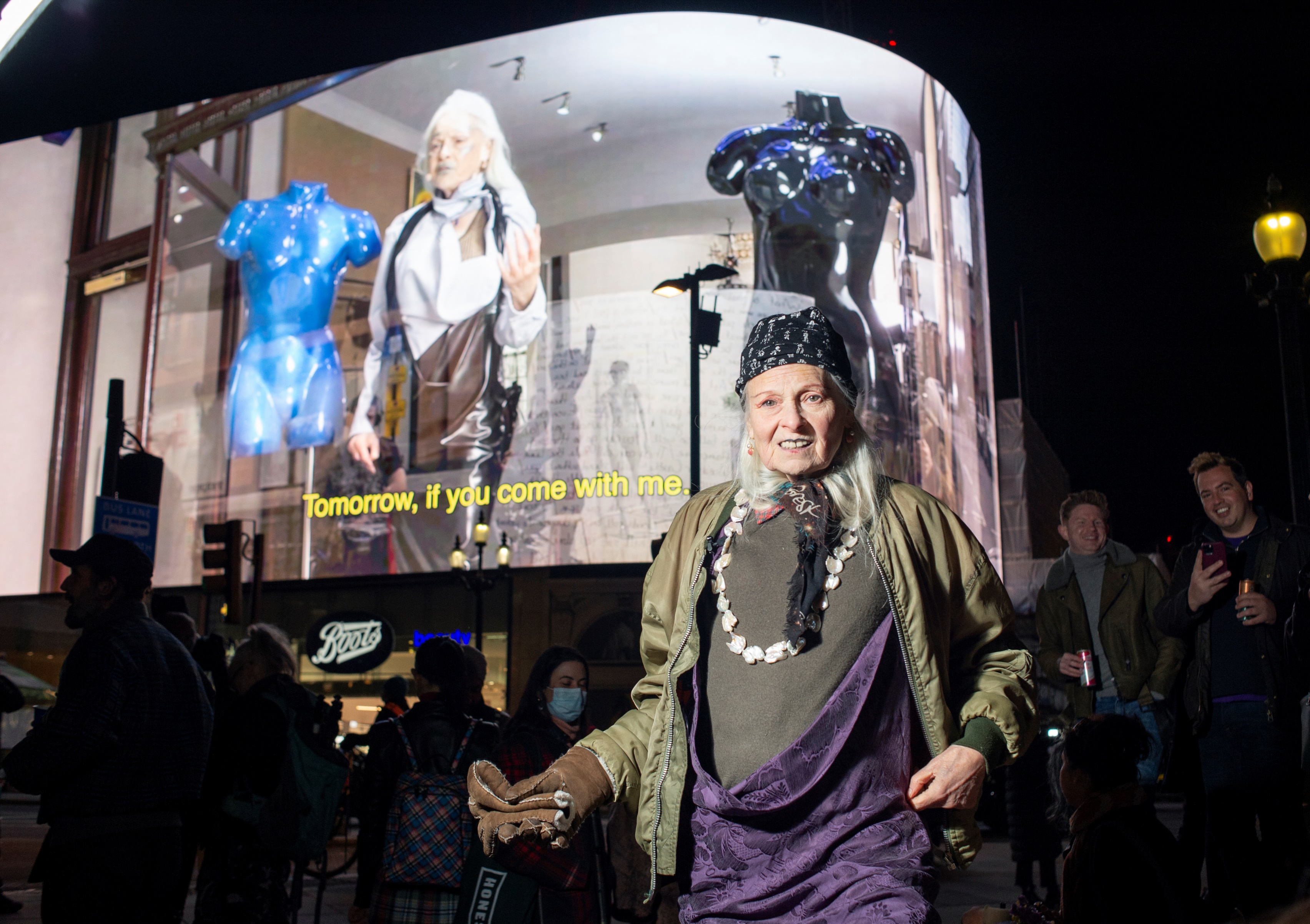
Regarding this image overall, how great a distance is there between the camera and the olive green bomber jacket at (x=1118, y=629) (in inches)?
216

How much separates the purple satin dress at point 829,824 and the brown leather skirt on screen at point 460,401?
858 inches

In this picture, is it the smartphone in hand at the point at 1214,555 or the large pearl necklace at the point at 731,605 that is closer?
the large pearl necklace at the point at 731,605

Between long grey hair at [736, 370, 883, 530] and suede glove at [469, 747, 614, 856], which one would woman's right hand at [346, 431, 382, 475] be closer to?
long grey hair at [736, 370, 883, 530]

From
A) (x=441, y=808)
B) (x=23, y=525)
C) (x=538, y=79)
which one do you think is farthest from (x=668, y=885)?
(x=23, y=525)

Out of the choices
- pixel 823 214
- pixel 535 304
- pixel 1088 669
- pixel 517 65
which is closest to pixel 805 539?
pixel 1088 669

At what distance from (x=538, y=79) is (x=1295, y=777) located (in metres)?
24.5

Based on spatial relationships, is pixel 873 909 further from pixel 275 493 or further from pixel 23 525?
pixel 23 525

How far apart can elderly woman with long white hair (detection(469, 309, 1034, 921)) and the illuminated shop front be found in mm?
20744

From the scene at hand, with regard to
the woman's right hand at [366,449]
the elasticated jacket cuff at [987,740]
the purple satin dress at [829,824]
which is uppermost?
the woman's right hand at [366,449]

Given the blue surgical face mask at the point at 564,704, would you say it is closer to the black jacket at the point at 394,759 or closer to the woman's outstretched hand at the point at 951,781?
the black jacket at the point at 394,759

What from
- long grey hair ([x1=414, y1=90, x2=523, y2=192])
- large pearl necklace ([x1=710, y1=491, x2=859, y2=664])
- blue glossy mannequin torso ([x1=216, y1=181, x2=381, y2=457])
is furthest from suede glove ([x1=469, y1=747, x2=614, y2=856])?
long grey hair ([x1=414, y1=90, x2=523, y2=192])

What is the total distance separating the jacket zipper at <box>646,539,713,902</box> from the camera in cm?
248

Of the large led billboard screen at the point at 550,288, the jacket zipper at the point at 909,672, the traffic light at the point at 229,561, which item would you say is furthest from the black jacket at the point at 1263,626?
the large led billboard screen at the point at 550,288

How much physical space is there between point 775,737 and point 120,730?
3123 mm
